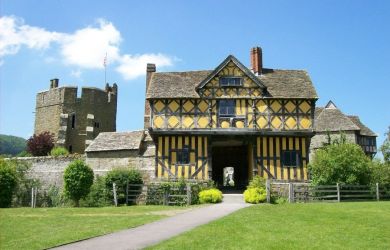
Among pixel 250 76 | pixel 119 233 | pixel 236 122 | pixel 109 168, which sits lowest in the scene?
pixel 119 233

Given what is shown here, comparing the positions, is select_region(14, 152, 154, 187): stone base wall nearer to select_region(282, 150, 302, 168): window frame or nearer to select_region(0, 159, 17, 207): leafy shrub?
select_region(0, 159, 17, 207): leafy shrub

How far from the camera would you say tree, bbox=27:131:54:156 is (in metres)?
40.0

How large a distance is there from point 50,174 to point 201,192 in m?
16.0

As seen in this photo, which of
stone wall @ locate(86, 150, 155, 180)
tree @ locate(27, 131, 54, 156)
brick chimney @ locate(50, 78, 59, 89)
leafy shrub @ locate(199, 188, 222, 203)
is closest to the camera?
leafy shrub @ locate(199, 188, 222, 203)

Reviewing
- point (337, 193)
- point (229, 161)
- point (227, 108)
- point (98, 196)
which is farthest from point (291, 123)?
point (98, 196)

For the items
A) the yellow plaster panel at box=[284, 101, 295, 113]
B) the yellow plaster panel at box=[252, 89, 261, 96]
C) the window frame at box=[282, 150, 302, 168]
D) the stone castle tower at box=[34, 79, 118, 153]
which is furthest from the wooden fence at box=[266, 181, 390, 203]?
the stone castle tower at box=[34, 79, 118, 153]

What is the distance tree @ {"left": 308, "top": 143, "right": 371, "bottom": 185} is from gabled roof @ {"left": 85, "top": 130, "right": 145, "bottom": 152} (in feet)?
46.5

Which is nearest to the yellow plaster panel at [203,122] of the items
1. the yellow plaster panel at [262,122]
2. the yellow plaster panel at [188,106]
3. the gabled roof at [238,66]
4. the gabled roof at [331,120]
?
the yellow plaster panel at [188,106]

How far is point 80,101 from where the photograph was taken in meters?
44.2

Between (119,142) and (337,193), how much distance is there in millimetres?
17286

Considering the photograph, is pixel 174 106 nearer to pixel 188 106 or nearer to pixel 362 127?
pixel 188 106

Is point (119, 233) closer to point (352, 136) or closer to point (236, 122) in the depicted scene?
point (236, 122)

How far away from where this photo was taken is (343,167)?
21.2 metres

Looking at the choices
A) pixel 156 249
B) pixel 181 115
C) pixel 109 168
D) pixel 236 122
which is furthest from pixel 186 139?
pixel 156 249
